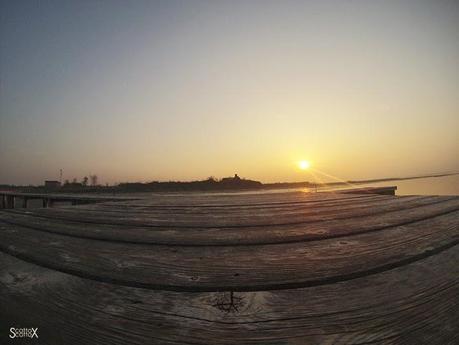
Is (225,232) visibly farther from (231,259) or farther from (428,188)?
(428,188)

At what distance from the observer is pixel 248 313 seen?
71 centimetres

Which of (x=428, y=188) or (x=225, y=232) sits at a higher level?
(x=225, y=232)

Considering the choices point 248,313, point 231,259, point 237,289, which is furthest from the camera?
point 231,259

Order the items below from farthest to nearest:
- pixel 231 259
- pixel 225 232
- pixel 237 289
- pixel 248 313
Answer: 1. pixel 225 232
2. pixel 231 259
3. pixel 237 289
4. pixel 248 313

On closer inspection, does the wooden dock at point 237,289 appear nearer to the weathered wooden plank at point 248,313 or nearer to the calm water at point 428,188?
the weathered wooden plank at point 248,313

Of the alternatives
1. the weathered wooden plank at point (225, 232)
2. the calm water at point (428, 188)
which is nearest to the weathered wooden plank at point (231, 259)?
the weathered wooden plank at point (225, 232)

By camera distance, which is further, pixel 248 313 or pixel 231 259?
pixel 231 259

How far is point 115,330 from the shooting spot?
648 mm

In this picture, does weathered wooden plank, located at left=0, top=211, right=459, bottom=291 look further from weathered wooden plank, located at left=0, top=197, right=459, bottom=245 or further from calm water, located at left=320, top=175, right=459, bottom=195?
calm water, located at left=320, top=175, right=459, bottom=195

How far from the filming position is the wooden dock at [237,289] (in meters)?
0.64

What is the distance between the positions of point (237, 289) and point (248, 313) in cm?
15

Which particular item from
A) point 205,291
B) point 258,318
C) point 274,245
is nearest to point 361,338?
point 258,318

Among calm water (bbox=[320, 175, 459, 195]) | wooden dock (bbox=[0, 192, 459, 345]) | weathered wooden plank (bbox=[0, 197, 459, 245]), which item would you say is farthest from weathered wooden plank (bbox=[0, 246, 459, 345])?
calm water (bbox=[320, 175, 459, 195])

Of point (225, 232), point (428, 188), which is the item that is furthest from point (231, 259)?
point (428, 188)
